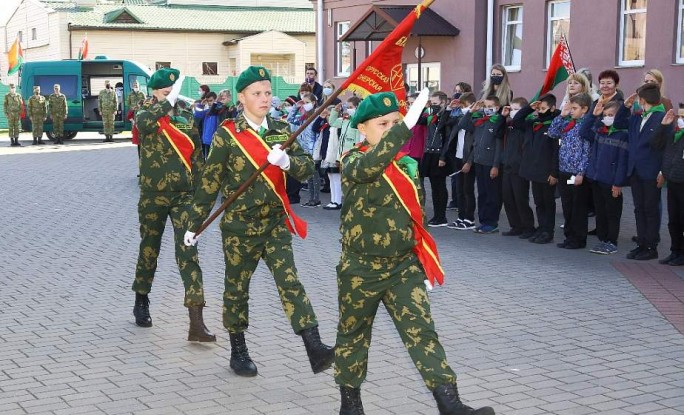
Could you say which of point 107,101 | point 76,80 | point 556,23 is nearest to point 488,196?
point 556,23

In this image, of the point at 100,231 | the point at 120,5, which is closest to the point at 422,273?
the point at 100,231

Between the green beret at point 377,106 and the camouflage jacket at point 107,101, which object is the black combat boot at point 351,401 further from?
the camouflage jacket at point 107,101

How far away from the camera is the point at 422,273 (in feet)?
16.7

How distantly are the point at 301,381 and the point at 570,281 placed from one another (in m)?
4.15

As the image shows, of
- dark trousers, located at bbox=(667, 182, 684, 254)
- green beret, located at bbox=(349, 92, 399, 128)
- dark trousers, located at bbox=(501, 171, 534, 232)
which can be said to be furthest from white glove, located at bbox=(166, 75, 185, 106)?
dark trousers, located at bbox=(501, 171, 534, 232)

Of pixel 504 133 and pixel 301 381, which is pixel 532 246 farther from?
pixel 301 381

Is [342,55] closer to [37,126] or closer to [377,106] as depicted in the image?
→ [37,126]

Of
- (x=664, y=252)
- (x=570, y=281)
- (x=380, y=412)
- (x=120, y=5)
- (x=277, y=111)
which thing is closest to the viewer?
(x=380, y=412)

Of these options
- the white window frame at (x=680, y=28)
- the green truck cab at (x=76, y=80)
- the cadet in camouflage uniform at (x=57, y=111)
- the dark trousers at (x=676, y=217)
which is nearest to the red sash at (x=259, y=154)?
the dark trousers at (x=676, y=217)

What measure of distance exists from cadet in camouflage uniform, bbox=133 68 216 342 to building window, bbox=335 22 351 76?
2452 centimetres

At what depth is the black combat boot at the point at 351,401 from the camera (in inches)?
205

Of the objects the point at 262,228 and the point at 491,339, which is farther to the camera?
the point at 491,339

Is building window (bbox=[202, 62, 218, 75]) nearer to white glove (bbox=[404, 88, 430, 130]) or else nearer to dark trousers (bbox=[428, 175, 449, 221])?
dark trousers (bbox=[428, 175, 449, 221])

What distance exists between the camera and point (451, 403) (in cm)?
477
